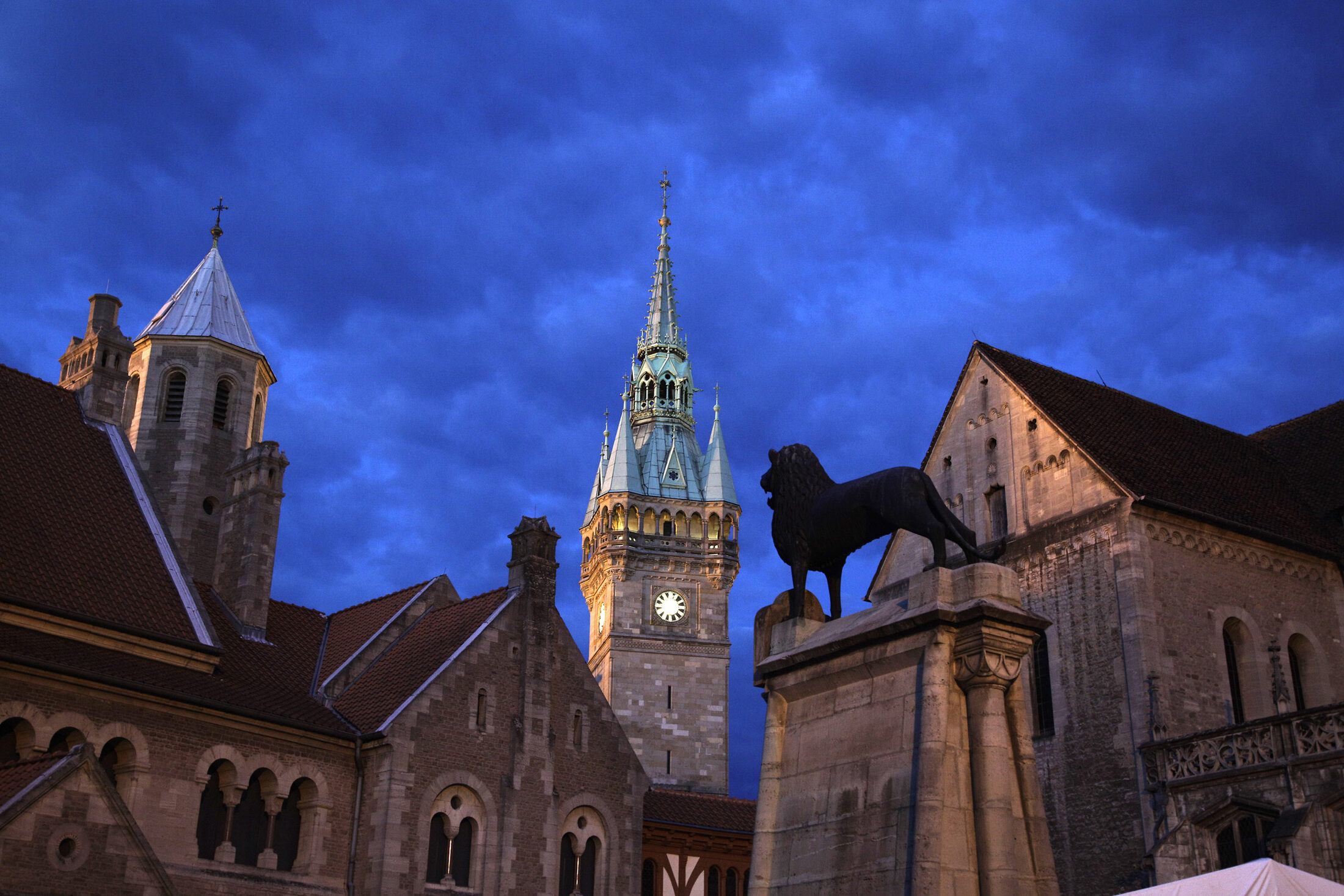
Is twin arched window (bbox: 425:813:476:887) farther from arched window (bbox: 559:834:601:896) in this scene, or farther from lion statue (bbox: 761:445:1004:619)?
lion statue (bbox: 761:445:1004:619)

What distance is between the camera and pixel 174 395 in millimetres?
42312

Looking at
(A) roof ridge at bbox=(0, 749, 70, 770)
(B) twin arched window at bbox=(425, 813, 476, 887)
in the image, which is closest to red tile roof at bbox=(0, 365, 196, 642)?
(A) roof ridge at bbox=(0, 749, 70, 770)

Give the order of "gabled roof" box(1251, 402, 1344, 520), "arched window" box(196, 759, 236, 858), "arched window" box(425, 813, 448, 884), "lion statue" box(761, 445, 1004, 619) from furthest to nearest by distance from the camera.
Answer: "gabled roof" box(1251, 402, 1344, 520), "arched window" box(425, 813, 448, 884), "arched window" box(196, 759, 236, 858), "lion statue" box(761, 445, 1004, 619)

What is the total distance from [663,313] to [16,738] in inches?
2986

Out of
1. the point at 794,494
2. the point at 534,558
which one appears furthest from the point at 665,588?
the point at 794,494

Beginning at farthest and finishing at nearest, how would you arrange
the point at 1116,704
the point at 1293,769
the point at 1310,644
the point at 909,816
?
the point at 1310,644, the point at 1116,704, the point at 1293,769, the point at 909,816

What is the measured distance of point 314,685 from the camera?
33812mm

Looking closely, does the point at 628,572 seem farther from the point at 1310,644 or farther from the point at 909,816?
the point at 909,816

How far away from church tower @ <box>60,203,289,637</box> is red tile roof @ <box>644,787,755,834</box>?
12.5 metres

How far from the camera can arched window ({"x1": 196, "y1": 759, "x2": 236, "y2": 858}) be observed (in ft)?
90.9

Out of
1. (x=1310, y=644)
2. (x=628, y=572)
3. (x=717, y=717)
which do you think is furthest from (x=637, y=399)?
(x=1310, y=644)

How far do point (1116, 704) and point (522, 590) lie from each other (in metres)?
15.1

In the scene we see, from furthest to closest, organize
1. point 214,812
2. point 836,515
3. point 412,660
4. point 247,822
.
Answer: point 412,660
point 247,822
point 214,812
point 836,515

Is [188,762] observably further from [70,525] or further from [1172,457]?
[1172,457]
